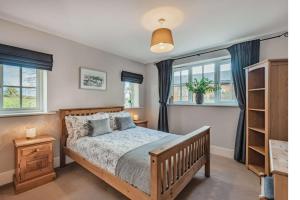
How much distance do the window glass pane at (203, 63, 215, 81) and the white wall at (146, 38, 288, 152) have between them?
237 mm

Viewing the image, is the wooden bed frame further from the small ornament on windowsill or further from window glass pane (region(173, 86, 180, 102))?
window glass pane (region(173, 86, 180, 102))

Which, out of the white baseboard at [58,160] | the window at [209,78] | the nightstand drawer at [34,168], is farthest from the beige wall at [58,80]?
the window at [209,78]

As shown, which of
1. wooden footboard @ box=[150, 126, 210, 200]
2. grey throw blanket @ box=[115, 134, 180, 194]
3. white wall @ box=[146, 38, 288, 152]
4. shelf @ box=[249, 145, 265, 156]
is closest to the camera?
wooden footboard @ box=[150, 126, 210, 200]

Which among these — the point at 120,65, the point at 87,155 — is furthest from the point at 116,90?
the point at 87,155

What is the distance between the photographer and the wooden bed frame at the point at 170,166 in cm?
144

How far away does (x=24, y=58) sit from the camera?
240cm

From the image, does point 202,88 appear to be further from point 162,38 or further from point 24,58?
point 24,58

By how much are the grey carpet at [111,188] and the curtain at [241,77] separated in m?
0.46

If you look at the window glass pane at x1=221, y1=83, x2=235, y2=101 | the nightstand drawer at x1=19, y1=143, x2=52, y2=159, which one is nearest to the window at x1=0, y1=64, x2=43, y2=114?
the nightstand drawer at x1=19, y1=143, x2=52, y2=159

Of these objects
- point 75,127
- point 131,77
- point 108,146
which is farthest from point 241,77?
point 75,127

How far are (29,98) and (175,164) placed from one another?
8.65 feet

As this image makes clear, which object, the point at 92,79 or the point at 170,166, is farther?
the point at 92,79

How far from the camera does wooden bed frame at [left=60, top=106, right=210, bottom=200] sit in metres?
1.44
